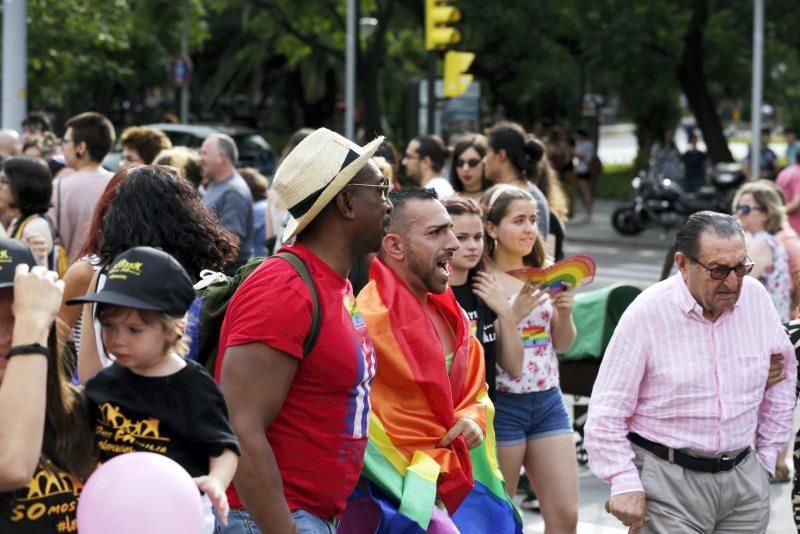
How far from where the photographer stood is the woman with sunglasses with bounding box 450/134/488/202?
8.73m

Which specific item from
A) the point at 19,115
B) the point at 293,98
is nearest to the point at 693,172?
the point at 19,115

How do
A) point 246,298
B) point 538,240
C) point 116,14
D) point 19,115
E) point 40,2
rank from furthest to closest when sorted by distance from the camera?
point 116,14 < point 40,2 < point 19,115 < point 538,240 < point 246,298

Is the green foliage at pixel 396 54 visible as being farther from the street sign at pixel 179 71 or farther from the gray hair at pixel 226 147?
the gray hair at pixel 226 147

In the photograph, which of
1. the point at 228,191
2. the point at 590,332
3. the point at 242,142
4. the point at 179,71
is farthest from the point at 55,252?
the point at 179,71

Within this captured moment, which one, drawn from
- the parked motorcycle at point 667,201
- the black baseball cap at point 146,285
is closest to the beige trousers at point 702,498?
the black baseball cap at point 146,285

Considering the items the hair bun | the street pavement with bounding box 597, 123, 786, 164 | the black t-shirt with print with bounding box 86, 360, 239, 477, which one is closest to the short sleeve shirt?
the black t-shirt with print with bounding box 86, 360, 239, 477

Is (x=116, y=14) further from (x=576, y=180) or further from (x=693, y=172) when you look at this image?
(x=693, y=172)

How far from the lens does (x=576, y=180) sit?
1142 inches

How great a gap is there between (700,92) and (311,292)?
85.1 feet

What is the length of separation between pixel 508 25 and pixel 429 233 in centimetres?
2579

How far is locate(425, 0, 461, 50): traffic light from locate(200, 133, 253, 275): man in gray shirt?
30.2ft

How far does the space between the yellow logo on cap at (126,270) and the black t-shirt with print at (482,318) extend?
9.13ft

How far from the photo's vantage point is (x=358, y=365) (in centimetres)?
385

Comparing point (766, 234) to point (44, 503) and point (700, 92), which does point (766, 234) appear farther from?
point (700, 92)
